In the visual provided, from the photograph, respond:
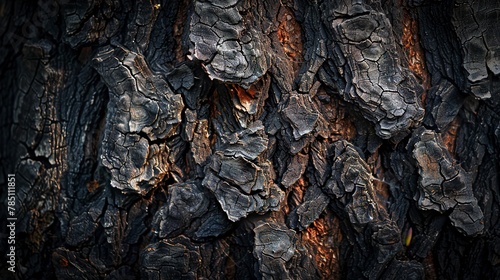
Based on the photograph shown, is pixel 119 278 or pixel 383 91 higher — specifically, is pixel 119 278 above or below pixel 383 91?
below

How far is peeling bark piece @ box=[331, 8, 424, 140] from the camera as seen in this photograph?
147 centimetres

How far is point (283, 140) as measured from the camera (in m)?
1.53

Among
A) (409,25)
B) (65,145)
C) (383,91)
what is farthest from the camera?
(65,145)

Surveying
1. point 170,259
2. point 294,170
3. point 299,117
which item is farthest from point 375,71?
point 170,259

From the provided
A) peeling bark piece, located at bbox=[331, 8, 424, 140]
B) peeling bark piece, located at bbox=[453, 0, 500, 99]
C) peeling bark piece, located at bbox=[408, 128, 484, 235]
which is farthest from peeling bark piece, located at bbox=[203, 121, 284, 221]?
peeling bark piece, located at bbox=[453, 0, 500, 99]

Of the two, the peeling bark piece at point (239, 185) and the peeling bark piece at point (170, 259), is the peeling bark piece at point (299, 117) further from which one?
the peeling bark piece at point (170, 259)

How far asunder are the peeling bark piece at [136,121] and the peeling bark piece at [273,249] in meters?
0.38

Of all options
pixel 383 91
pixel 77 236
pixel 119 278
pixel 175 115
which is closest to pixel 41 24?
pixel 175 115

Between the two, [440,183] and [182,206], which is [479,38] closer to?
[440,183]

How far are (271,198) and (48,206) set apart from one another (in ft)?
2.69

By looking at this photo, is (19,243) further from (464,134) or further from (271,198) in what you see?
(464,134)

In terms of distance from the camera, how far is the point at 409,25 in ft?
5.18

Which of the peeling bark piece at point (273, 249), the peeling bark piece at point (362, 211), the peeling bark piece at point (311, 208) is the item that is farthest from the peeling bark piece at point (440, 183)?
the peeling bark piece at point (273, 249)

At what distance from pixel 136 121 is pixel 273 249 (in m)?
0.60
